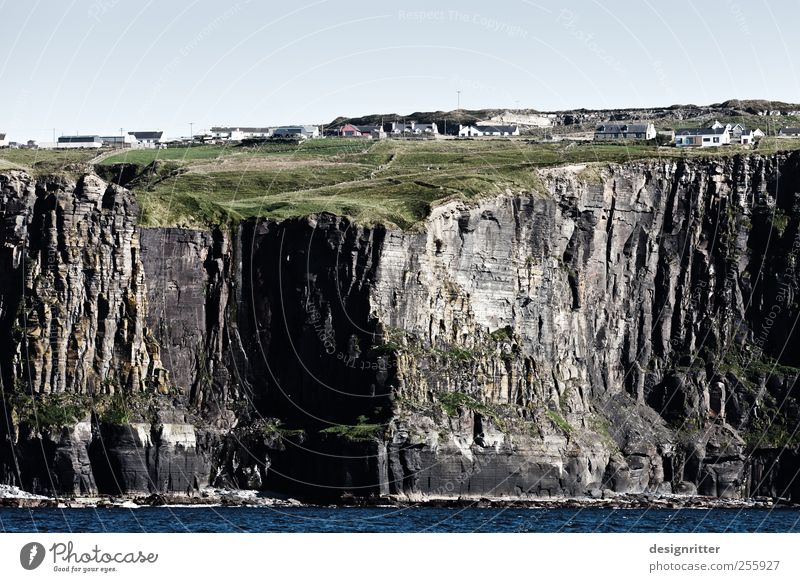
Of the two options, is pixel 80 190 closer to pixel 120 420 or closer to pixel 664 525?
pixel 120 420

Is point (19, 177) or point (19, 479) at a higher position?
point (19, 177)

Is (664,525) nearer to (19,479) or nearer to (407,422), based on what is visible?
(407,422)

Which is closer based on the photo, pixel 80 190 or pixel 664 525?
pixel 664 525
